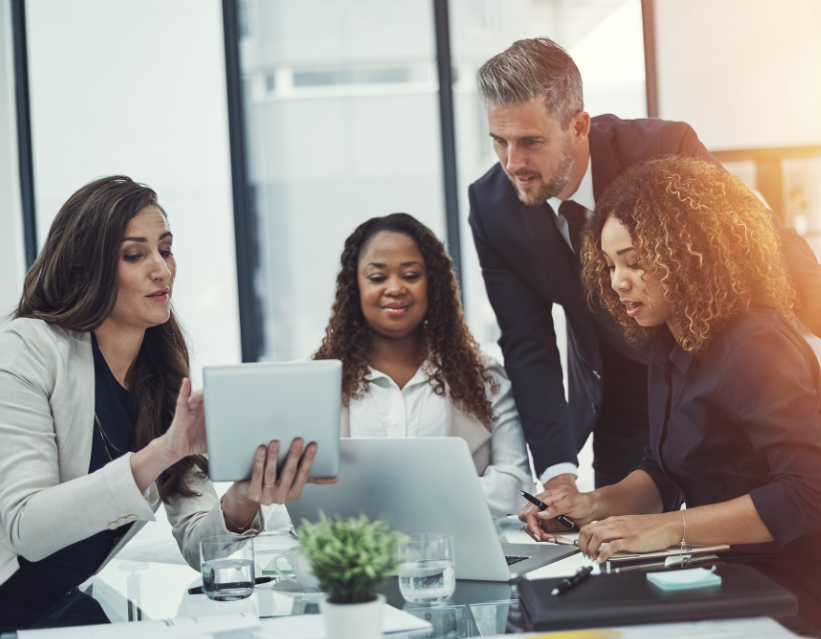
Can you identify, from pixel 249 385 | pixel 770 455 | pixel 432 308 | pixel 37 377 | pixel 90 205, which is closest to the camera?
pixel 249 385

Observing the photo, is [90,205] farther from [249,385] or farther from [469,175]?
[469,175]

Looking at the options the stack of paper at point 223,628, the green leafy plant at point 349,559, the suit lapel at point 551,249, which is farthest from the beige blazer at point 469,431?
the green leafy plant at point 349,559

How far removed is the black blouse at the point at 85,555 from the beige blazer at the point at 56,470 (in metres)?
0.04

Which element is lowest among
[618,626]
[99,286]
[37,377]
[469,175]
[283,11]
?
[618,626]

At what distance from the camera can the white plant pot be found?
90cm

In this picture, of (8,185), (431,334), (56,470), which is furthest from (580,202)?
(8,185)

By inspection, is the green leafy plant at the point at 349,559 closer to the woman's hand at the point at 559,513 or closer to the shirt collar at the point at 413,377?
the woman's hand at the point at 559,513

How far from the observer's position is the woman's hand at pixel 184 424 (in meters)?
1.35

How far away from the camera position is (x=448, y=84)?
12.1ft

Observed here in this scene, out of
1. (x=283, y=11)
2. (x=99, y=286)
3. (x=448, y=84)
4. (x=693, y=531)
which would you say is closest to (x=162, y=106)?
A: (x=283, y=11)

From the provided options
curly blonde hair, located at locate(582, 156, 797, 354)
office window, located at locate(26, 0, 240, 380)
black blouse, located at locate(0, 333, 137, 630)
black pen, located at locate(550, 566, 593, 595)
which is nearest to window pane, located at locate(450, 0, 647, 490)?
office window, located at locate(26, 0, 240, 380)

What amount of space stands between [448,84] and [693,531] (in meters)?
2.78

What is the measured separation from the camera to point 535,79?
1.89 m

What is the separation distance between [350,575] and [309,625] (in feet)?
0.82
